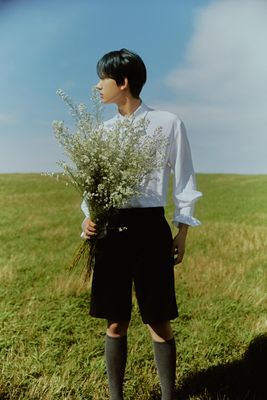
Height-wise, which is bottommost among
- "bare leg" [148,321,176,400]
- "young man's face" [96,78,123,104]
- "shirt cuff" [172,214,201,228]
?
"bare leg" [148,321,176,400]

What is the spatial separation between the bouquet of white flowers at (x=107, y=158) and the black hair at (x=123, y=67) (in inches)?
7.5

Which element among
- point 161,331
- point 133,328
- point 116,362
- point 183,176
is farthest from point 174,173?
point 133,328

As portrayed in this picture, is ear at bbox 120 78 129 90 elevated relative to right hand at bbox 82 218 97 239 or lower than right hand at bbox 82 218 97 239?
elevated

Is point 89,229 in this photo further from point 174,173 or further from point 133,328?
point 133,328

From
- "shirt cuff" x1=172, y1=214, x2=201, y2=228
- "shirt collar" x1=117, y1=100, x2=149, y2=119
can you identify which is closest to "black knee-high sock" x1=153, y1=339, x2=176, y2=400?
"shirt cuff" x1=172, y1=214, x2=201, y2=228

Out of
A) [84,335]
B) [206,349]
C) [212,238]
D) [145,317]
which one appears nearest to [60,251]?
[212,238]

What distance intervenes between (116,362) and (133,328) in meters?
1.06

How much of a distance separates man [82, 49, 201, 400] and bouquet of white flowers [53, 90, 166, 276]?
3.3 inches

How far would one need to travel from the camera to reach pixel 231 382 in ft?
11.0

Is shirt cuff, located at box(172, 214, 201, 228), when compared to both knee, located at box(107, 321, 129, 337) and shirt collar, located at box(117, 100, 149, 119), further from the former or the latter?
knee, located at box(107, 321, 129, 337)

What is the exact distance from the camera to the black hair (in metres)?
2.71

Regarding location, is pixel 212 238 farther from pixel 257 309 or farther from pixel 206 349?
pixel 206 349

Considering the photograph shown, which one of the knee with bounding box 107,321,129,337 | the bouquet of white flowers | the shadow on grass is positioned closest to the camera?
the bouquet of white flowers

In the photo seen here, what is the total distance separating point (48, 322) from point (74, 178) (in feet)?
5.93
